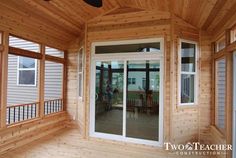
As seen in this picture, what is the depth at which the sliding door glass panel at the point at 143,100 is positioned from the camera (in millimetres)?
4133

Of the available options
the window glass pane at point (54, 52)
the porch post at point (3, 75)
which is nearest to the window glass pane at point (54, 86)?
the window glass pane at point (54, 52)

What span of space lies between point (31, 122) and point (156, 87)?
126 inches

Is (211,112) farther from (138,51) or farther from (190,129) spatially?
(138,51)

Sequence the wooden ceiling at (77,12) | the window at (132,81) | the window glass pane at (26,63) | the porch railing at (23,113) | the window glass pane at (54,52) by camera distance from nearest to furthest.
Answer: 1. the wooden ceiling at (77,12)
2. the window at (132,81)
3. the porch railing at (23,113)
4. the window glass pane at (54,52)
5. the window glass pane at (26,63)

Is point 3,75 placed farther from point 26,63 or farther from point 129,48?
point 129,48

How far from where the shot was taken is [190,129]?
13.5 ft

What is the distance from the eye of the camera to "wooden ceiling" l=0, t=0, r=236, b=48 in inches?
123

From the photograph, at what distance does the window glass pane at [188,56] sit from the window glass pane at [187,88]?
19 centimetres

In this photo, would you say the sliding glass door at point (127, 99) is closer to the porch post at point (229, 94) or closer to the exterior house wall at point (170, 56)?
the exterior house wall at point (170, 56)

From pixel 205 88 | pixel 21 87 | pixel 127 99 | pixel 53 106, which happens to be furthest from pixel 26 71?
pixel 205 88

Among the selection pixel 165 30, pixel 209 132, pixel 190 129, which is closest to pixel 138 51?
pixel 165 30

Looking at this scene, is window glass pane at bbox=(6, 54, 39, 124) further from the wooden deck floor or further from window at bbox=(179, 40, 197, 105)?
window at bbox=(179, 40, 197, 105)

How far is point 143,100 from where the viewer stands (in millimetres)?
4254

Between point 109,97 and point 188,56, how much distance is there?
7.32ft
